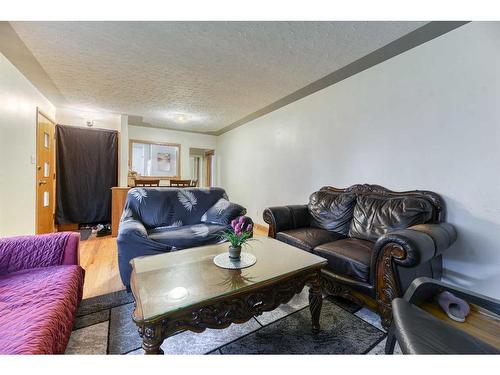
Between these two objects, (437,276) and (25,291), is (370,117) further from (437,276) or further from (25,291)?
(25,291)

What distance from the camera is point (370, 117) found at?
2.56 metres

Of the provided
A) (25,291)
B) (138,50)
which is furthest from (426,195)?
(138,50)

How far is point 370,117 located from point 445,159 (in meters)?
0.90

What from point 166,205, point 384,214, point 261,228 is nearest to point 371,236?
point 384,214

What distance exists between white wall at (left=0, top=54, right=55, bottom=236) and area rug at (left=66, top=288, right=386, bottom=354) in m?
1.70

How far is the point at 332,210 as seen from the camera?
256 centimetres

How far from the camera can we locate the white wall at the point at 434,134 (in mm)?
1730

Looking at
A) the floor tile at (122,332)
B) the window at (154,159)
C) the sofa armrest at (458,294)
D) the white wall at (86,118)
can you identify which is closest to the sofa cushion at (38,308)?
the floor tile at (122,332)

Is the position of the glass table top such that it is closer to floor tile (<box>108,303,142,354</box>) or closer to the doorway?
floor tile (<box>108,303,142,354</box>)

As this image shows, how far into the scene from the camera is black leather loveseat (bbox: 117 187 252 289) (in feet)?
6.21

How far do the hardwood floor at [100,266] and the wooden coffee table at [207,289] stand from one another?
3.18 feet

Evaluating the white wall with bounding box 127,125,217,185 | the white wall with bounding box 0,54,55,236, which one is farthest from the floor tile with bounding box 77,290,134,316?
the white wall with bounding box 127,125,217,185

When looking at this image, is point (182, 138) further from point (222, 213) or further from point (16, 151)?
point (222, 213)

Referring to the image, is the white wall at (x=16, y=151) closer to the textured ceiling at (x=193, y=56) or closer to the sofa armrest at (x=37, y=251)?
the textured ceiling at (x=193, y=56)
